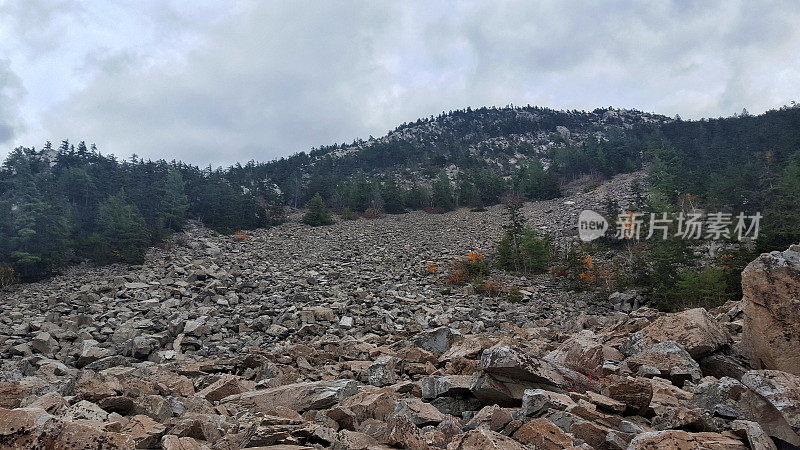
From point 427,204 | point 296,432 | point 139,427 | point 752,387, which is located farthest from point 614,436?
point 427,204

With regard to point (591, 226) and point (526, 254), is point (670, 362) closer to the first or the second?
point (526, 254)

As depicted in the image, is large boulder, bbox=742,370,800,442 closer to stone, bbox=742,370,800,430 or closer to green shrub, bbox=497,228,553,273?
stone, bbox=742,370,800,430

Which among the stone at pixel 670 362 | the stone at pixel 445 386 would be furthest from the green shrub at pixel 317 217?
the stone at pixel 670 362

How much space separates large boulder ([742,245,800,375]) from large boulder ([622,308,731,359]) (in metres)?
0.57

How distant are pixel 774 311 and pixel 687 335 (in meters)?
1.27

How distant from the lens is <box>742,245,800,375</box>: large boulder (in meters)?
5.96

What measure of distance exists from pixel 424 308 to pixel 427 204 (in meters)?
31.6

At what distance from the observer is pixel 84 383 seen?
225 inches

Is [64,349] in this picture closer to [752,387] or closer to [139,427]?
[139,427]

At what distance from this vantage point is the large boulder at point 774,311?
235 inches

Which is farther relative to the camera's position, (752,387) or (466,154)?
(466,154)

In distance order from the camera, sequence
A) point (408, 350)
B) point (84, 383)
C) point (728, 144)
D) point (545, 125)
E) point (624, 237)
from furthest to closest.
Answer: point (545, 125), point (728, 144), point (624, 237), point (408, 350), point (84, 383)

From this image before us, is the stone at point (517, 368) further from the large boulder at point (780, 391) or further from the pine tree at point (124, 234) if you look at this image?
the pine tree at point (124, 234)

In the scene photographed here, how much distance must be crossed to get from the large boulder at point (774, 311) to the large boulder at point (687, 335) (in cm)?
57
